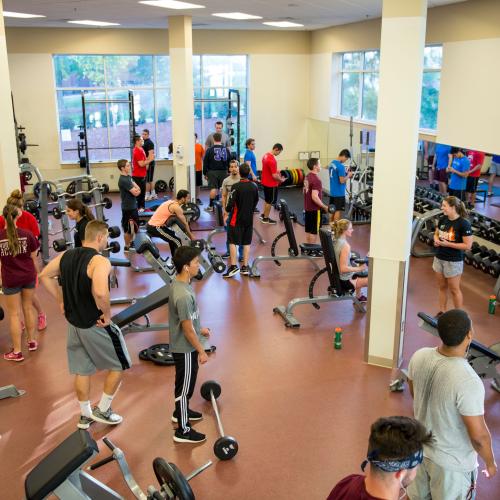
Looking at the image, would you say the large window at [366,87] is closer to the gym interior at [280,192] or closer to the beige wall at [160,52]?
the gym interior at [280,192]

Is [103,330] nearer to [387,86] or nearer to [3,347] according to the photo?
[3,347]

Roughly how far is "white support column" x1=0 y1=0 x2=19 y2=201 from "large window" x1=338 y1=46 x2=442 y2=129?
257 inches

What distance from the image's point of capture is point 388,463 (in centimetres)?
197

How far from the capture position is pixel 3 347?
560 cm

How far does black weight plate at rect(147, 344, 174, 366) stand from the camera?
5200mm

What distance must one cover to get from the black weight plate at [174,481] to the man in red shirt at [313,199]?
5.57 metres

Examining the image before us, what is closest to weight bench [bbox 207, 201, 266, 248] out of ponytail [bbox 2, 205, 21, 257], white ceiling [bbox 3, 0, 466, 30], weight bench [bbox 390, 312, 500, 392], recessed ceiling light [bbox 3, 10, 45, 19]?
white ceiling [bbox 3, 0, 466, 30]

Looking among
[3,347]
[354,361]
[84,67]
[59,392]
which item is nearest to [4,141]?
[3,347]

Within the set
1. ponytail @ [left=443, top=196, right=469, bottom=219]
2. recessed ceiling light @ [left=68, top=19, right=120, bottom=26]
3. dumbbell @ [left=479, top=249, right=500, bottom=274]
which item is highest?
recessed ceiling light @ [left=68, top=19, right=120, bottom=26]

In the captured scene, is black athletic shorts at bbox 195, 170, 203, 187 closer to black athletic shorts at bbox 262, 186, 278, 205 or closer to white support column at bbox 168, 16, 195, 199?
white support column at bbox 168, 16, 195, 199

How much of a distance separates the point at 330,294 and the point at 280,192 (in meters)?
7.12

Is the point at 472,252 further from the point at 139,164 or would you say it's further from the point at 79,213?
the point at 139,164

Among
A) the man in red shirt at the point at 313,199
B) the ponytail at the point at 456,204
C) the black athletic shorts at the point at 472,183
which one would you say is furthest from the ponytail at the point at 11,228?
the black athletic shorts at the point at 472,183

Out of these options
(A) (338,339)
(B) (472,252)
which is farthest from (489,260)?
(A) (338,339)
